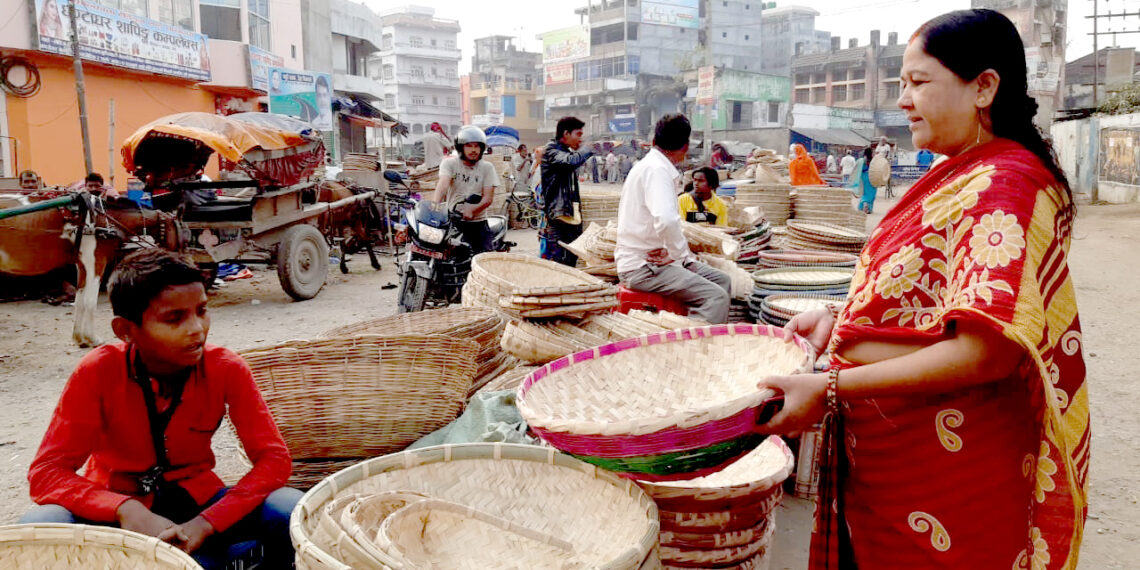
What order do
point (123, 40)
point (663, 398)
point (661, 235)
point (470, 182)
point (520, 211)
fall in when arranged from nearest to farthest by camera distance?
point (663, 398) < point (661, 235) < point (470, 182) < point (123, 40) < point (520, 211)

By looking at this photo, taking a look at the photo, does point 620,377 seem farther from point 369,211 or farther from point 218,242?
point 369,211

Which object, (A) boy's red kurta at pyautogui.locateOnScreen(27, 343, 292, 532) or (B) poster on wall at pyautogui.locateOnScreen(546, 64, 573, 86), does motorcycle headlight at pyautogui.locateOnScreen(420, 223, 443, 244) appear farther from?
(B) poster on wall at pyautogui.locateOnScreen(546, 64, 573, 86)

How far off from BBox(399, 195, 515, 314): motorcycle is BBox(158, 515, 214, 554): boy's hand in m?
4.31

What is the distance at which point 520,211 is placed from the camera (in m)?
15.4

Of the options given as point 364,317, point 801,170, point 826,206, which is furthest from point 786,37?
point 364,317

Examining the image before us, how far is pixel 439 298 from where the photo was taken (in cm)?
638

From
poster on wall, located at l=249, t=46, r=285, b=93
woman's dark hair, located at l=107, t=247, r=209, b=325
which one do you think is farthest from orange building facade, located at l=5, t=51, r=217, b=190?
woman's dark hair, located at l=107, t=247, r=209, b=325

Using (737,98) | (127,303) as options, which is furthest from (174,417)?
(737,98)

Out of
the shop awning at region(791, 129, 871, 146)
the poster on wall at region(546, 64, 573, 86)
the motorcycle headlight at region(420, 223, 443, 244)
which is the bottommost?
the motorcycle headlight at region(420, 223, 443, 244)

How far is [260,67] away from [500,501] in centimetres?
1932

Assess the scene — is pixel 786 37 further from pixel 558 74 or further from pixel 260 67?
pixel 260 67

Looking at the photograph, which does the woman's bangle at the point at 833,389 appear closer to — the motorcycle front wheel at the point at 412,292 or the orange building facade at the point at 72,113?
the motorcycle front wheel at the point at 412,292

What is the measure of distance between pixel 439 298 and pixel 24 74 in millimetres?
11182

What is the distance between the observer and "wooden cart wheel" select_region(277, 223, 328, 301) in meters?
7.71
